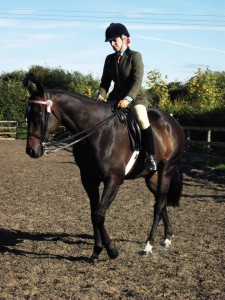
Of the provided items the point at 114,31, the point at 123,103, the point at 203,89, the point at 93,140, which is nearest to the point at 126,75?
the point at 123,103

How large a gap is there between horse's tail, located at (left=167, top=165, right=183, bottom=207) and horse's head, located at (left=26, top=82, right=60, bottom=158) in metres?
2.49

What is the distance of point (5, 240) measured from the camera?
666 centimetres

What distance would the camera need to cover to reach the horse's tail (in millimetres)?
7020

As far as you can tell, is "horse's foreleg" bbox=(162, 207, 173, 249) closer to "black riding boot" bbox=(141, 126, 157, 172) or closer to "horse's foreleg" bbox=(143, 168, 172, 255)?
"horse's foreleg" bbox=(143, 168, 172, 255)

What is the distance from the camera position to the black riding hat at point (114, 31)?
5.68m

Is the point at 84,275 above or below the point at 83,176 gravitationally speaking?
below

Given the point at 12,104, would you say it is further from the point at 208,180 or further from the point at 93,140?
the point at 93,140

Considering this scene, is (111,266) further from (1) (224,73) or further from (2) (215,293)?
(1) (224,73)

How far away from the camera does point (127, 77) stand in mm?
5969

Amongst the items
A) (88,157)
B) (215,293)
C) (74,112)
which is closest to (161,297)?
(215,293)

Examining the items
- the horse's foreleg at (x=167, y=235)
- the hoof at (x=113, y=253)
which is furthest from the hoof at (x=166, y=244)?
the hoof at (x=113, y=253)

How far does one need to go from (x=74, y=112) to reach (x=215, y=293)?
2464mm

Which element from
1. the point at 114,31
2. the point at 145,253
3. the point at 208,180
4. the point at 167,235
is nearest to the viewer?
the point at 114,31

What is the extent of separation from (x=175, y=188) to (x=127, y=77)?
197 cm
